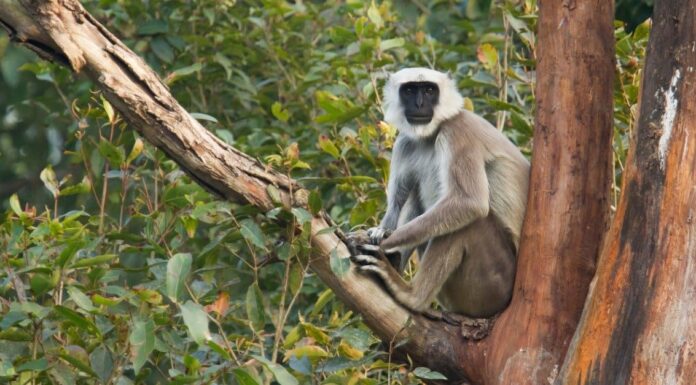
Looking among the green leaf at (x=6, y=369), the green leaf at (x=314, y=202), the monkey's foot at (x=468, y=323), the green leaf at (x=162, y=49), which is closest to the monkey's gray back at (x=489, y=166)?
the monkey's foot at (x=468, y=323)

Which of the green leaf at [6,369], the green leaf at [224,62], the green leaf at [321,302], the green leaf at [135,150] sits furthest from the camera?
the green leaf at [224,62]

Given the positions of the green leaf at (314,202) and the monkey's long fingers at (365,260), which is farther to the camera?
the monkey's long fingers at (365,260)

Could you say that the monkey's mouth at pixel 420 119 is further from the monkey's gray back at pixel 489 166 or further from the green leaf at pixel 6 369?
the green leaf at pixel 6 369

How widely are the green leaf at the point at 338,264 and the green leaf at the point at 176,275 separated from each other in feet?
2.16

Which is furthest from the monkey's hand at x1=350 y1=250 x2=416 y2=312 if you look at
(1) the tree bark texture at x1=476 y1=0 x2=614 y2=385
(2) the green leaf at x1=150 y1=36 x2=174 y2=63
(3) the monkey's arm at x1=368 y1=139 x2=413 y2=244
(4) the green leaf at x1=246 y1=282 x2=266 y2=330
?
(2) the green leaf at x1=150 y1=36 x2=174 y2=63

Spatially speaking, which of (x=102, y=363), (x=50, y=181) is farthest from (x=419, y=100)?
(x=102, y=363)

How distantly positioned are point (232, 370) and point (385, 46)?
9.19ft

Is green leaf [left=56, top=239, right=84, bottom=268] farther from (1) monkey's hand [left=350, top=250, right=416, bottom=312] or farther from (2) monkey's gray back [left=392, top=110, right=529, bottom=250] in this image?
(2) monkey's gray back [left=392, top=110, right=529, bottom=250]

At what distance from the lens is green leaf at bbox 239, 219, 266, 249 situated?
4.42 m

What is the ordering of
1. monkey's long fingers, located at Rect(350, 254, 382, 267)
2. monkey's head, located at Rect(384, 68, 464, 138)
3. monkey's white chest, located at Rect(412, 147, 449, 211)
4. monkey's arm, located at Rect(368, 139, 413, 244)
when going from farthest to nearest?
monkey's arm, located at Rect(368, 139, 413, 244), monkey's head, located at Rect(384, 68, 464, 138), monkey's white chest, located at Rect(412, 147, 449, 211), monkey's long fingers, located at Rect(350, 254, 382, 267)

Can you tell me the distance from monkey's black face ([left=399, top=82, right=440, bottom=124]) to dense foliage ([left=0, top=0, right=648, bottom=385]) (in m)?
0.19

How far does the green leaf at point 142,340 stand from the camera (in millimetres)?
4020

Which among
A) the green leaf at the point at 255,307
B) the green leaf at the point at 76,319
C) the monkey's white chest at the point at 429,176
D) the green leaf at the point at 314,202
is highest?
the monkey's white chest at the point at 429,176

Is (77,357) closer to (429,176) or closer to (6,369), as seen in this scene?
(6,369)
